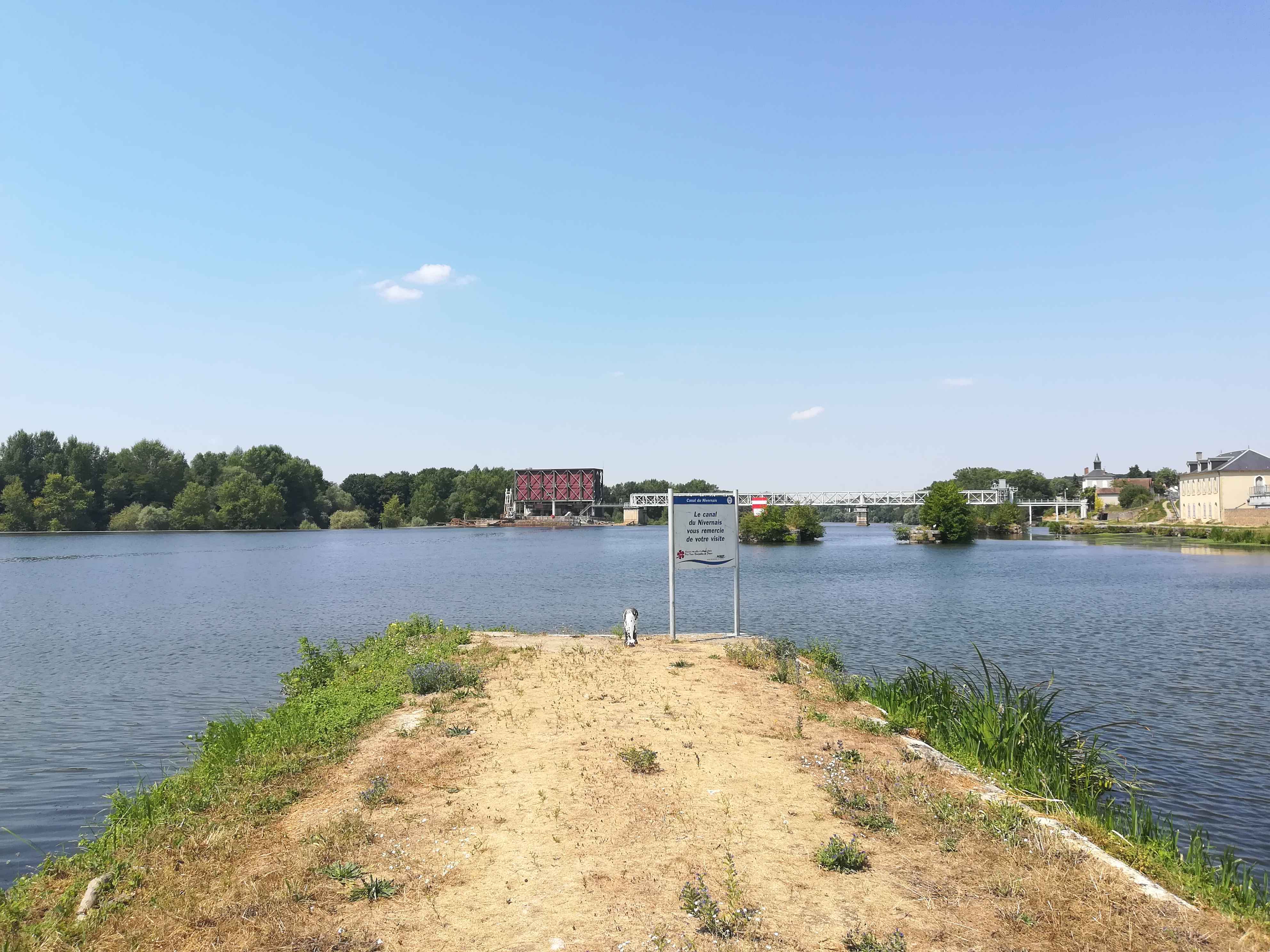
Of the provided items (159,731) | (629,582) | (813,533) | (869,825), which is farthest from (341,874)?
(813,533)

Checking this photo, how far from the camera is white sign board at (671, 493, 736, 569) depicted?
19.4 metres

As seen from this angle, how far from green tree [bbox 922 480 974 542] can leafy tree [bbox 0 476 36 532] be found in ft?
405

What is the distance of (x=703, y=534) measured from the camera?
19609 mm

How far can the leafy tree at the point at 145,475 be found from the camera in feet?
429

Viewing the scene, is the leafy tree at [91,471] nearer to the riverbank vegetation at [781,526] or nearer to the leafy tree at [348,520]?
the leafy tree at [348,520]

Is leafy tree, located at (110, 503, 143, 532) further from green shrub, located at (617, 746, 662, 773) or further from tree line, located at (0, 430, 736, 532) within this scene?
green shrub, located at (617, 746, 662, 773)

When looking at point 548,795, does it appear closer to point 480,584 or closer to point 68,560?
point 480,584

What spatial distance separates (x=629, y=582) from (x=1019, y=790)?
3794 cm

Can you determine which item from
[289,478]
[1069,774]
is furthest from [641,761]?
[289,478]

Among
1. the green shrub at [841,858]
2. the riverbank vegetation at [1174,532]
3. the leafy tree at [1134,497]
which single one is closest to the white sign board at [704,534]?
the green shrub at [841,858]

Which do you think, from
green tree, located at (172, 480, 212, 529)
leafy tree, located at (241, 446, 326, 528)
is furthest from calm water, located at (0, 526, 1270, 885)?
leafy tree, located at (241, 446, 326, 528)

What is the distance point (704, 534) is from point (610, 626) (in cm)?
Answer: 926

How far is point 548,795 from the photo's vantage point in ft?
28.9

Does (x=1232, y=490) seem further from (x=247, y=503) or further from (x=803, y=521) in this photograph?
(x=247, y=503)
